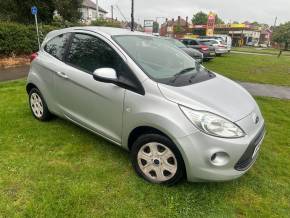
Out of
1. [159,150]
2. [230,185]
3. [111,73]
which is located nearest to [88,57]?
[111,73]

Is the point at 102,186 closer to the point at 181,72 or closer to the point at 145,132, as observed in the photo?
the point at 145,132

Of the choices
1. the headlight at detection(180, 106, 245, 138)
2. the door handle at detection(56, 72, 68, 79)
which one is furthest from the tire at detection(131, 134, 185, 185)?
the door handle at detection(56, 72, 68, 79)

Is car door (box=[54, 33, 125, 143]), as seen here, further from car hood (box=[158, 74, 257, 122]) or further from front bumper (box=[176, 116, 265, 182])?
front bumper (box=[176, 116, 265, 182])

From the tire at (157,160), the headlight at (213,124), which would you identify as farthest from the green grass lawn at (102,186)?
the headlight at (213,124)

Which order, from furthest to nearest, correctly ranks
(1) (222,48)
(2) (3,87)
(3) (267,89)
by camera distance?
(1) (222,48) < (3) (267,89) < (2) (3,87)

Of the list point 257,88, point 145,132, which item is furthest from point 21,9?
point 145,132

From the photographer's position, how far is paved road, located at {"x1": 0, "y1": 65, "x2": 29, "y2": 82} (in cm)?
929

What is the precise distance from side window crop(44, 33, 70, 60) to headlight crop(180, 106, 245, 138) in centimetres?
227

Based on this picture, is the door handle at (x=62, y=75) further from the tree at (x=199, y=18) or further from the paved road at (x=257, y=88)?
the tree at (x=199, y=18)

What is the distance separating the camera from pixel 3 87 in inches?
298

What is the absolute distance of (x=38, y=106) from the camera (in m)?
4.62

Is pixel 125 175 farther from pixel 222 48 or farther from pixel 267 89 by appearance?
pixel 222 48

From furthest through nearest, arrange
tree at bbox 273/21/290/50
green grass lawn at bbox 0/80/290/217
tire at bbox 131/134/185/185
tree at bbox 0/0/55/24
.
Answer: tree at bbox 273/21/290/50 < tree at bbox 0/0/55/24 < tire at bbox 131/134/185/185 < green grass lawn at bbox 0/80/290/217

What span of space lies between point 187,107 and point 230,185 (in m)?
1.17
